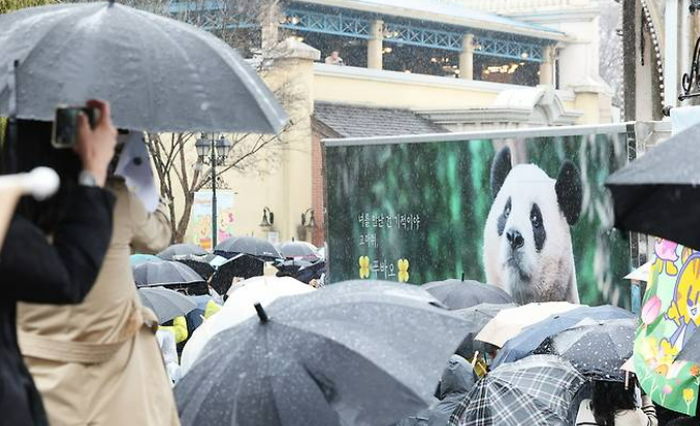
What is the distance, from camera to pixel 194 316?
40.7 feet

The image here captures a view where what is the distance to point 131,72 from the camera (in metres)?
4.45

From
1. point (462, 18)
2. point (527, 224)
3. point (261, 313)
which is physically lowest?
point (261, 313)

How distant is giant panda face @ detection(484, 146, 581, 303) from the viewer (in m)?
13.0

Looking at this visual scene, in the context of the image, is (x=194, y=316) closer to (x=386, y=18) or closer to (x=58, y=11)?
(x=58, y=11)

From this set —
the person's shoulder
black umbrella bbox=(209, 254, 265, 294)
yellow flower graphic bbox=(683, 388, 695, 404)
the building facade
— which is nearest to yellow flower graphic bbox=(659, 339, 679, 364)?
yellow flower graphic bbox=(683, 388, 695, 404)

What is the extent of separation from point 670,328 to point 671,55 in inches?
279

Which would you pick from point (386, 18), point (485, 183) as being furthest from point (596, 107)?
point (485, 183)

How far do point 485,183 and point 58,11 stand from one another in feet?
31.2

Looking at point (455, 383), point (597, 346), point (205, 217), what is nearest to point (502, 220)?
point (597, 346)

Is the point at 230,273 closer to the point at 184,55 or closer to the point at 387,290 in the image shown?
the point at 387,290

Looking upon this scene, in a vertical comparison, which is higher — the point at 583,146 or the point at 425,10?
the point at 425,10

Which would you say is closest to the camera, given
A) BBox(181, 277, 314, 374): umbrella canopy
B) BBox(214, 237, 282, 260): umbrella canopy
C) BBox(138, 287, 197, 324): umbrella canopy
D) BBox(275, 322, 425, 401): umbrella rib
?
BBox(275, 322, 425, 401): umbrella rib

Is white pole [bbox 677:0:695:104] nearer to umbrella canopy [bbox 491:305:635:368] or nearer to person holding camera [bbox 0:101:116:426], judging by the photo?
umbrella canopy [bbox 491:305:635:368]

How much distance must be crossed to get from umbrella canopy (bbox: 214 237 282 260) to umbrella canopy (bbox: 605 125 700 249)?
16372 mm
